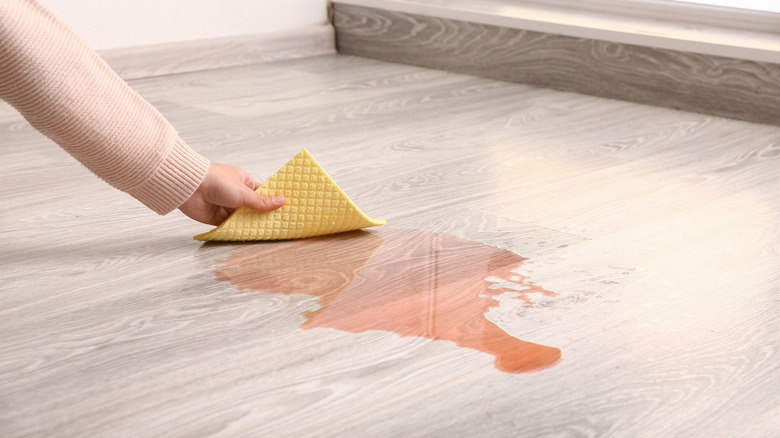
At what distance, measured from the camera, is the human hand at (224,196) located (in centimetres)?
109

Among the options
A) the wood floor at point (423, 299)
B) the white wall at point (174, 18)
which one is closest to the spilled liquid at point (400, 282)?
the wood floor at point (423, 299)

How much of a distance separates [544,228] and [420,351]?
0.41 metres

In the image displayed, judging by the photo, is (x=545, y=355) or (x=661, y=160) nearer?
(x=545, y=355)

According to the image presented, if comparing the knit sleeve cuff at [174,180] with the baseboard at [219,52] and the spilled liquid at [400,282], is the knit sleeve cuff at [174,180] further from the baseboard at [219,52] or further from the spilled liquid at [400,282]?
the baseboard at [219,52]

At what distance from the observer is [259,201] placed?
3.64 feet

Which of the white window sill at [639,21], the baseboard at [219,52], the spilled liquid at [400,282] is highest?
the white window sill at [639,21]

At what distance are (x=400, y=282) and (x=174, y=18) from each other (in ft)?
5.03

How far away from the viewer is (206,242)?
1.15m

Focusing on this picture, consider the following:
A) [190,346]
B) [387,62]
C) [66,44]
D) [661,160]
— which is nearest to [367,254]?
[190,346]

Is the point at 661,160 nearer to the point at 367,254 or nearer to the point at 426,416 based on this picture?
the point at 367,254

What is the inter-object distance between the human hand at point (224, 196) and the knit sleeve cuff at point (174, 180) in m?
0.03

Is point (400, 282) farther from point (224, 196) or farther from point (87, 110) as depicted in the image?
point (87, 110)

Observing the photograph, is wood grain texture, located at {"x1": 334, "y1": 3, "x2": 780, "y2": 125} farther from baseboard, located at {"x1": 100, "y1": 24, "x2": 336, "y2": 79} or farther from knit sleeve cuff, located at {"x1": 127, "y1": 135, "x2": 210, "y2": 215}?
knit sleeve cuff, located at {"x1": 127, "y1": 135, "x2": 210, "y2": 215}

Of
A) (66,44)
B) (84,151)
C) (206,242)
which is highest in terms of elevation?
(66,44)
